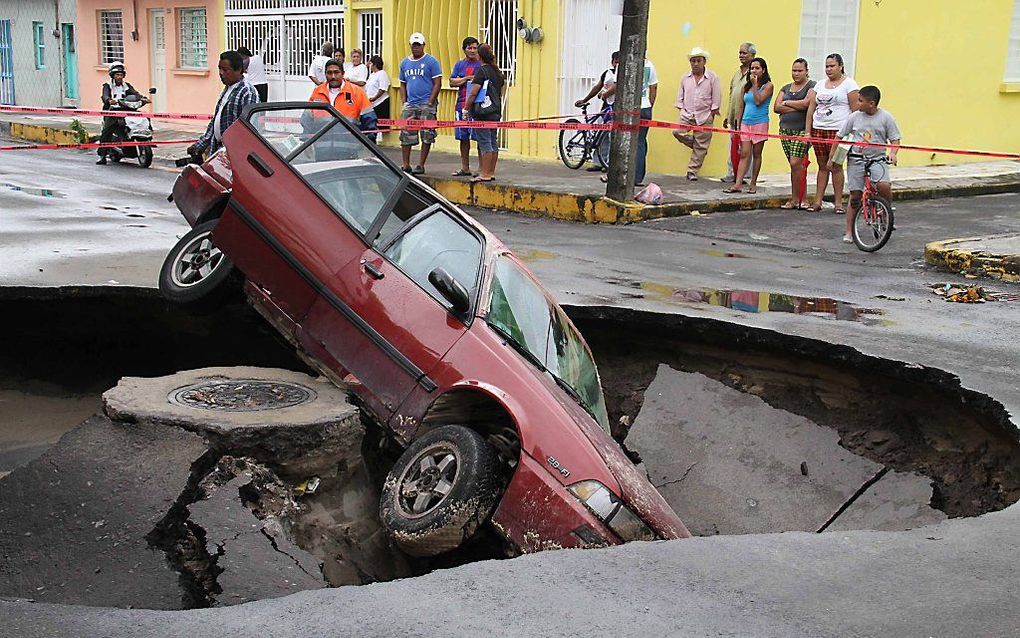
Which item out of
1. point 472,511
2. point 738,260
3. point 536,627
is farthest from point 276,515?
point 738,260

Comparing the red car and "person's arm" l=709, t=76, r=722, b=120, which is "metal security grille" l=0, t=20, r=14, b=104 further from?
the red car

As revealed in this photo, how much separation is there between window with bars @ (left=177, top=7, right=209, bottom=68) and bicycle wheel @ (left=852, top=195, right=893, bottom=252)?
18.3 m

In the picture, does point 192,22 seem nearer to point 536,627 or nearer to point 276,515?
point 276,515

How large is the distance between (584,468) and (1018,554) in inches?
63.5

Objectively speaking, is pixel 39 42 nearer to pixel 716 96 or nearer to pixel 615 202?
pixel 716 96

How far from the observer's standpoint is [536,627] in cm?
288

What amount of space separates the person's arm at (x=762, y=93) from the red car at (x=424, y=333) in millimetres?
8115

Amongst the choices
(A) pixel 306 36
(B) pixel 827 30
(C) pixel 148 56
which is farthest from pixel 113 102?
(B) pixel 827 30

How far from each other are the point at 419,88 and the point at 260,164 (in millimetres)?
9512

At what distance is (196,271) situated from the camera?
6.68 metres

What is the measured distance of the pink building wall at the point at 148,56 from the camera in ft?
80.9

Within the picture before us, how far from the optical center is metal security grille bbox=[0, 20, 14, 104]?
31719 mm

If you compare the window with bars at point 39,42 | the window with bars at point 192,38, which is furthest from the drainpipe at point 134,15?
the window with bars at point 39,42

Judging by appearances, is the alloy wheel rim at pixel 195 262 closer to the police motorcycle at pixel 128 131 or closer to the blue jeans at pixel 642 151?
the blue jeans at pixel 642 151
